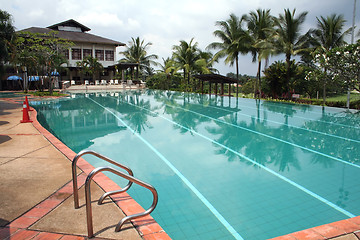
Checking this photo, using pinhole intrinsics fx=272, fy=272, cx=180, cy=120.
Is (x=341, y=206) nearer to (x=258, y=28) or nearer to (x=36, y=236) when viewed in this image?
(x=36, y=236)

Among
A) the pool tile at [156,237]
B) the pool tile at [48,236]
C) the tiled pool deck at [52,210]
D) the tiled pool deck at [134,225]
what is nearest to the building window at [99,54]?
the tiled pool deck at [52,210]

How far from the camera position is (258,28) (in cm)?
2811

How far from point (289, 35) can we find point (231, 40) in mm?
7577

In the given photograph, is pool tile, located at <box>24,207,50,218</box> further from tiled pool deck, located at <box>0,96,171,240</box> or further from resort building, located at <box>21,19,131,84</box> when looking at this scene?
resort building, located at <box>21,19,131,84</box>

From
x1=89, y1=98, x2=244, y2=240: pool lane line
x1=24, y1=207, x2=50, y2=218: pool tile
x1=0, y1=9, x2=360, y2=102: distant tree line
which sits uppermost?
x1=0, y1=9, x2=360, y2=102: distant tree line

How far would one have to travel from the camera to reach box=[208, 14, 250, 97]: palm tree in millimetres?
26984

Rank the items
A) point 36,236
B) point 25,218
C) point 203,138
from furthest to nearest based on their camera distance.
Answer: point 203,138 < point 25,218 < point 36,236

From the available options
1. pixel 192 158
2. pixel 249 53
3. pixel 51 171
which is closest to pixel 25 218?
pixel 51 171

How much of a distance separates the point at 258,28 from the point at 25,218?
94.6ft

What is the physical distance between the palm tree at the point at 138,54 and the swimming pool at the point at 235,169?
35.3 metres

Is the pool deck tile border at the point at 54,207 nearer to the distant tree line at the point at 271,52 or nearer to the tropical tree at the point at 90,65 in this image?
the distant tree line at the point at 271,52

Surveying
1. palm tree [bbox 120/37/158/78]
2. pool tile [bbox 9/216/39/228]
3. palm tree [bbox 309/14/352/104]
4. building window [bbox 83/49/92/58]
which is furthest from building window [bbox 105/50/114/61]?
pool tile [bbox 9/216/39/228]

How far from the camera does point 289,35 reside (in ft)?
72.6

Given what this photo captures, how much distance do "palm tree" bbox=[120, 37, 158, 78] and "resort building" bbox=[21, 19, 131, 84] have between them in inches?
64.2
